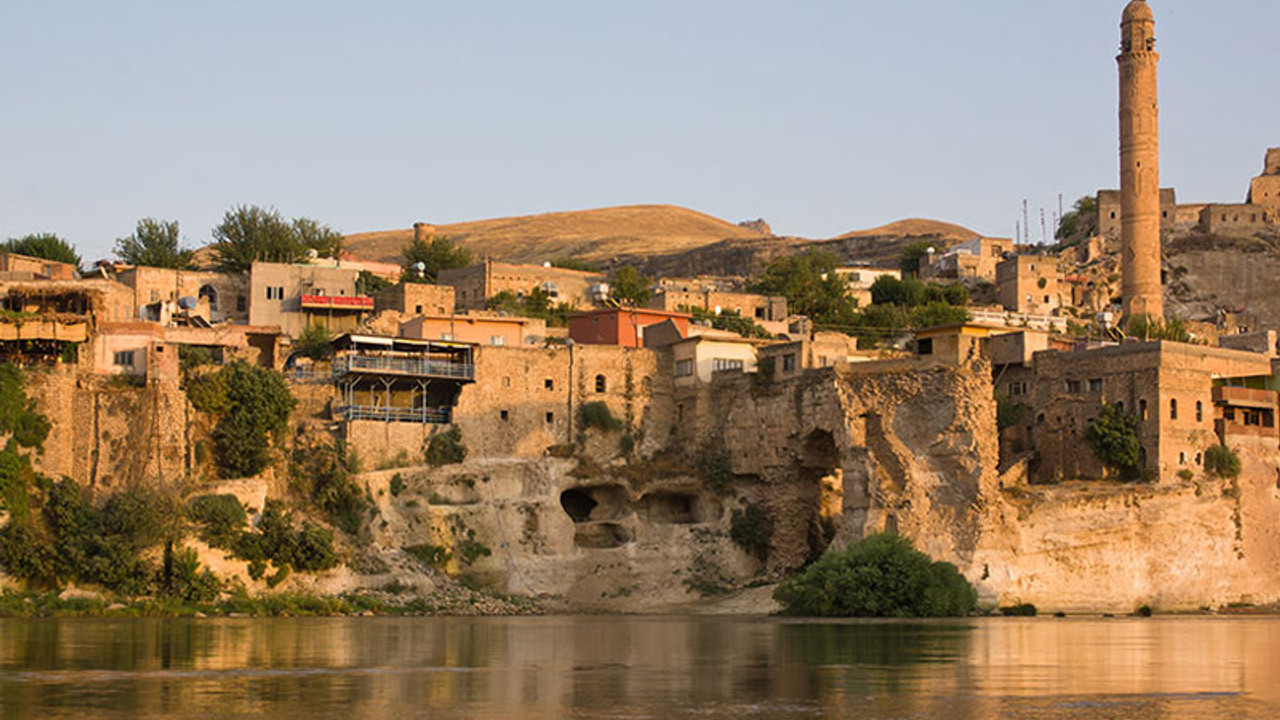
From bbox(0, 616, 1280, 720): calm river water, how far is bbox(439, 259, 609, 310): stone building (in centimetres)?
3469

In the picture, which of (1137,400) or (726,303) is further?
(726,303)

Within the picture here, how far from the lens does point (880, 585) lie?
46.8 m

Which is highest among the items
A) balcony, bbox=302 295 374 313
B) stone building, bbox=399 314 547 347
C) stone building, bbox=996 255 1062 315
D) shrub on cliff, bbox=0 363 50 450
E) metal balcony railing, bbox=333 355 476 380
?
stone building, bbox=996 255 1062 315

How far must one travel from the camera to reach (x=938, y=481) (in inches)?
2057

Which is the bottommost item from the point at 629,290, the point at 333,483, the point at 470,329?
the point at 333,483

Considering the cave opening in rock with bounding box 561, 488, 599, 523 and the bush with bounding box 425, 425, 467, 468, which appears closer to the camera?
the bush with bounding box 425, 425, 467, 468

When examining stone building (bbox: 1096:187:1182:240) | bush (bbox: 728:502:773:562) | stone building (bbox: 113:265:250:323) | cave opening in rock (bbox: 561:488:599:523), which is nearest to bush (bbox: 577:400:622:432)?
cave opening in rock (bbox: 561:488:599:523)

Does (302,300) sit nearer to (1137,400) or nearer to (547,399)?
(547,399)

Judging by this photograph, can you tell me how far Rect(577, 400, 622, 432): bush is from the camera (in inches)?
2312

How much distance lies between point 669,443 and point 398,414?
29.6 feet

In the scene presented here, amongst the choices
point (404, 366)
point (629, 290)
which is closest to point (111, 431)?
point (404, 366)

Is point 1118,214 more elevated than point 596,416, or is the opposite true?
point 1118,214

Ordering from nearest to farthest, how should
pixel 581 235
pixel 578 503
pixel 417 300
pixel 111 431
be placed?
pixel 111 431
pixel 578 503
pixel 417 300
pixel 581 235

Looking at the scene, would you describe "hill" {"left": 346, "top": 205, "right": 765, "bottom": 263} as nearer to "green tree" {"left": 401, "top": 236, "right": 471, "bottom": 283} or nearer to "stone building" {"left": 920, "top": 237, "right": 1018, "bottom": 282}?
"stone building" {"left": 920, "top": 237, "right": 1018, "bottom": 282}
